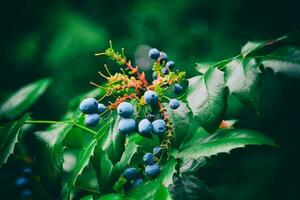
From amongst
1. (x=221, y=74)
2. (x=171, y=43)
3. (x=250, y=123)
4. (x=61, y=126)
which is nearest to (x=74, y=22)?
(x=171, y=43)

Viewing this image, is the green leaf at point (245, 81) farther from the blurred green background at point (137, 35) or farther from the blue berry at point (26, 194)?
the blurred green background at point (137, 35)

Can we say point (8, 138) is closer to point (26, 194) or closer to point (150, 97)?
point (26, 194)

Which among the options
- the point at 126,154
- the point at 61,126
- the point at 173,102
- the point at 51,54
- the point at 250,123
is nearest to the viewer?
the point at 173,102

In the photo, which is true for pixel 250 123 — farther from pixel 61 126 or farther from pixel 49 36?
pixel 49 36

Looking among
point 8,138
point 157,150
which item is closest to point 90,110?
point 157,150

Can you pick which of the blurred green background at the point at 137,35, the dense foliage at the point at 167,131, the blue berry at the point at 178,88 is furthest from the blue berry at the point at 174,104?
the blurred green background at the point at 137,35

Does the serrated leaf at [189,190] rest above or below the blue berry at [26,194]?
above

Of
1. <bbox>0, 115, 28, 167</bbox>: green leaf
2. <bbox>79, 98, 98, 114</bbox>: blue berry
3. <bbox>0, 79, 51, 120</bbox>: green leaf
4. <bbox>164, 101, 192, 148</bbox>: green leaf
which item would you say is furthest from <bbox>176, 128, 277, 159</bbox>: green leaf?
<bbox>0, 79, 51, 120</bbox>: green leaf
